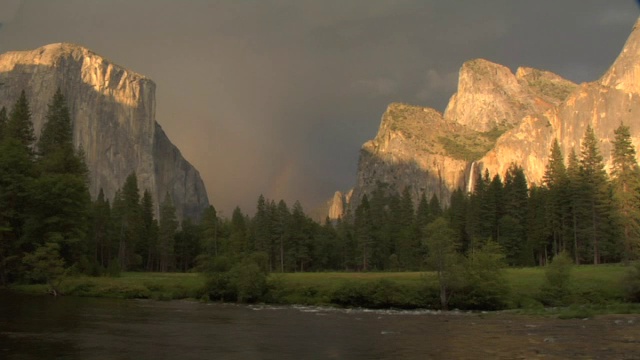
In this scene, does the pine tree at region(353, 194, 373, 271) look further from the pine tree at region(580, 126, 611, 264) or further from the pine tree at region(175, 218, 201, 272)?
the pine tree at region(580, 126, 611, 264)

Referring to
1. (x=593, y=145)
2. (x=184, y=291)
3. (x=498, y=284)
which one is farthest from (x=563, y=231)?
(x=184, y=291)

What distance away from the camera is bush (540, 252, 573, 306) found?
45053 mm

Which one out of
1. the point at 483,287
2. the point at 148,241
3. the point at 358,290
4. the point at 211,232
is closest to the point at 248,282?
the point at 358,290

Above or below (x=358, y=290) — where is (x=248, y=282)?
above

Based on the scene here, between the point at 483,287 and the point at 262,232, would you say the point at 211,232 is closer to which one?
the point at 262,232

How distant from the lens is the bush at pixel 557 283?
45053mm

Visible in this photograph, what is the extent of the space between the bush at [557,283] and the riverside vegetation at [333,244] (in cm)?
11

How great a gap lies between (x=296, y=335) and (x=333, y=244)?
9136cm

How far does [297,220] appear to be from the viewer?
11250 cm

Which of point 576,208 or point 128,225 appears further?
point 128,225

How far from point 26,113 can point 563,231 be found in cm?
8152

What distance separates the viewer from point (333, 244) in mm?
117750

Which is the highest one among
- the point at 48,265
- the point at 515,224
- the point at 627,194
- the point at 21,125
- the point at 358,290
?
the point at 21,125

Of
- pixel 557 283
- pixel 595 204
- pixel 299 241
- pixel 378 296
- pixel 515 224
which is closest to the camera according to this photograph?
pixel 557 283
